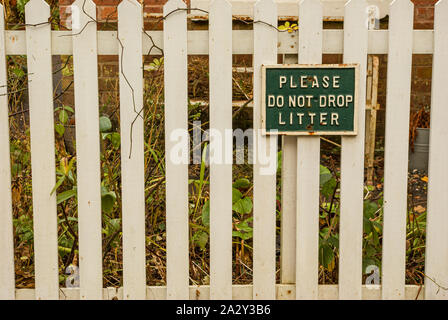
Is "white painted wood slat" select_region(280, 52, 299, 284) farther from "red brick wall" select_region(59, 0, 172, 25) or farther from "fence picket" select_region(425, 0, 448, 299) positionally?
"red brick wall" select_region(59, 0, 172, 25)

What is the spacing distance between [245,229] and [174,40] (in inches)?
39.3

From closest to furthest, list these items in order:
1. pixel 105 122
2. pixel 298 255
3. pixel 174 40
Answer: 1. pixel 174 40
2. pixel 298 255
3. pixel 105 122

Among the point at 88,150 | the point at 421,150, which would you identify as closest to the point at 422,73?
the point at 421,150

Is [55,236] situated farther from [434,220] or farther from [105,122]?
[434,220]

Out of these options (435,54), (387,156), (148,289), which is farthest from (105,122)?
(435,54)

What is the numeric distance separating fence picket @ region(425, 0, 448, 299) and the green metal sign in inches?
13.4

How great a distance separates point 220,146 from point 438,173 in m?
0.93

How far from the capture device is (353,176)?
7.31 ft

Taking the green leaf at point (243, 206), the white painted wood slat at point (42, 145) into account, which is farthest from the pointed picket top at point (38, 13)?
the green leaf at point (243, 206)

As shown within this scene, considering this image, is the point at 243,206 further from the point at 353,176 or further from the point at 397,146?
the point at 397,146

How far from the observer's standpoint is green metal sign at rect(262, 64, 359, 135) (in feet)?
7.11

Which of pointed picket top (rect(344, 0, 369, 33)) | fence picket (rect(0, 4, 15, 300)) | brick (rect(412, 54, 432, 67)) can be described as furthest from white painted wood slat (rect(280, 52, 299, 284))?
brick (rect(412, 54, 432, 67))

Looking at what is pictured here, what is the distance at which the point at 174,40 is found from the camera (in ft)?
7.04

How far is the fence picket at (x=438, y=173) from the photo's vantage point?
2.16 m
